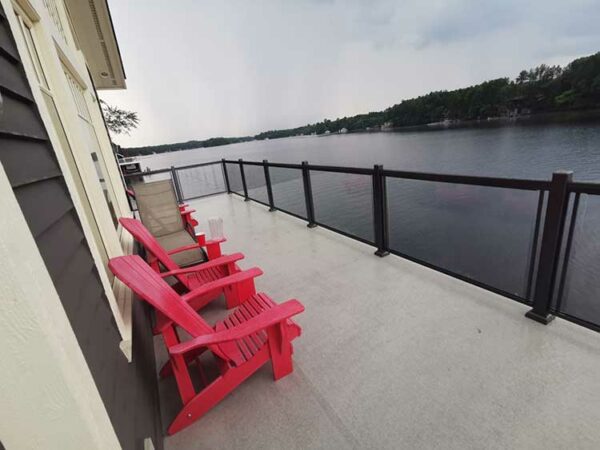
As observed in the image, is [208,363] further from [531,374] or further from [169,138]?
[169,138]

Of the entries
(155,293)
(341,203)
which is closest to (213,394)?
(155,293)

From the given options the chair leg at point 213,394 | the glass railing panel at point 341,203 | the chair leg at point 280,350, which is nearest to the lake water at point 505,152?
the glass railing panel at point 341,203

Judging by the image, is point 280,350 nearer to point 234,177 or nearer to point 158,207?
point 158,207

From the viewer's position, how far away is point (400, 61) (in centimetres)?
1870

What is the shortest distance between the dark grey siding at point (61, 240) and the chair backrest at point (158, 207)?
3055mm

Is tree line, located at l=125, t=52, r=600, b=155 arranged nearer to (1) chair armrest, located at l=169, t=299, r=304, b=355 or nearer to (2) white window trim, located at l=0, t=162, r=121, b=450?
(1) chair armrest, located at l=169, t=299, r=304, b=355

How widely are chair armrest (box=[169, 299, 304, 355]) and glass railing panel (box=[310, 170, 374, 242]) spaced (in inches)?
100

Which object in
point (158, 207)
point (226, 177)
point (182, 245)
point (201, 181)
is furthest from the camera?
point (201, 181)

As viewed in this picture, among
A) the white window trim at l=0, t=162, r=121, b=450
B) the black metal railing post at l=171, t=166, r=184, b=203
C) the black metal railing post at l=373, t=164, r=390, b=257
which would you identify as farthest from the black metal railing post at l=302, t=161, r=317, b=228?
the black metal railing post at l=171, t=166, r=184, b=203

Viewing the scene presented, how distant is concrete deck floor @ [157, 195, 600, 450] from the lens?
142cm

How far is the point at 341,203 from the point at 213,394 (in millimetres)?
3599

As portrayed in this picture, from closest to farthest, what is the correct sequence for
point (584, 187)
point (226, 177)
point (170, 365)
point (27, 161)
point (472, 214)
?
point (27, 161) → point (584, 187) → point (170, 365) → point (472, 214) → point (226, 177)

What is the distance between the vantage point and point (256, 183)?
265 inches

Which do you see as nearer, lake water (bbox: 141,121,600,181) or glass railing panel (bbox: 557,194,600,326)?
glass railing panel (bbox: 557,194,600,326)
